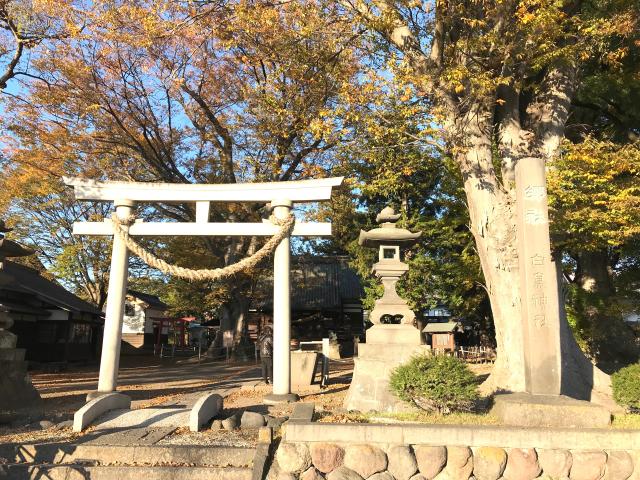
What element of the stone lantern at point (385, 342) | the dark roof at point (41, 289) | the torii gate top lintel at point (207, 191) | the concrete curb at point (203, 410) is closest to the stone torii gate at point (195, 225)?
the torii gate top lintel at point (207, 191)

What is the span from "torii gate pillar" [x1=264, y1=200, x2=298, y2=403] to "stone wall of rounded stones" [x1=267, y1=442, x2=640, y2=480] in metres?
3.39

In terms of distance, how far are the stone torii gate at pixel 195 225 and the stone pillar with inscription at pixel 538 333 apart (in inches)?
151

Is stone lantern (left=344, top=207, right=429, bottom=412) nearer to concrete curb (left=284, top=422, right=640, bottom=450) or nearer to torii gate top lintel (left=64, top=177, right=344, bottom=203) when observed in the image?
torii gate top lintel (left=64, top=177, right=344, bottom=203)

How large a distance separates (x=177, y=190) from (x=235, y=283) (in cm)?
1414

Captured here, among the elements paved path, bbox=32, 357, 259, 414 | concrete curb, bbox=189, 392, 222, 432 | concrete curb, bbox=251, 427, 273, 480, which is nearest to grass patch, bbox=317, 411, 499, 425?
concrete curb, bbox=251, 427, 273, 480

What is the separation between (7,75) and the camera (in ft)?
43.2

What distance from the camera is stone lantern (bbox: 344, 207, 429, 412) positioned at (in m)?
8.26

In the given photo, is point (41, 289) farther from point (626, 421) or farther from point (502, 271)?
point (626, 421)

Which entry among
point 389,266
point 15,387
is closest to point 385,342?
point 389,266

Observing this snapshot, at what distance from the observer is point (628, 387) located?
7137 millimetres

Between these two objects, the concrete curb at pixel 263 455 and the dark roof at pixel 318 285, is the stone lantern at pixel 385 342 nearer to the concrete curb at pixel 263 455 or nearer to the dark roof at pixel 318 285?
the concrete curb at pixel 263 455

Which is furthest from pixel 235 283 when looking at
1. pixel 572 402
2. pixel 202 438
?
pixel 572 402

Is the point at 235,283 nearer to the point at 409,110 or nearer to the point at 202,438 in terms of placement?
the point at 409,110

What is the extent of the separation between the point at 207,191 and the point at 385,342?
471 centimetres
